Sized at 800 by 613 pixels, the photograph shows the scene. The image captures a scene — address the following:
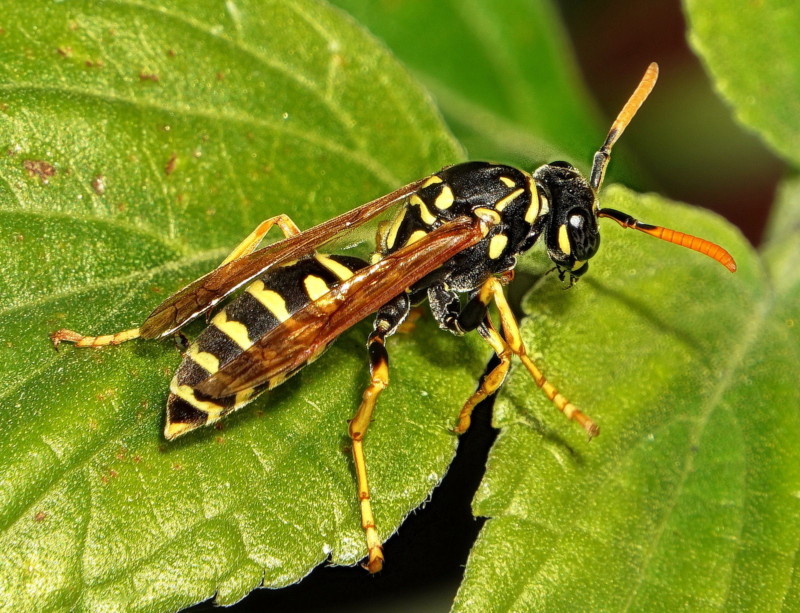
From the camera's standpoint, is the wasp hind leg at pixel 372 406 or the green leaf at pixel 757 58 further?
the green leaf at pixel 757 58

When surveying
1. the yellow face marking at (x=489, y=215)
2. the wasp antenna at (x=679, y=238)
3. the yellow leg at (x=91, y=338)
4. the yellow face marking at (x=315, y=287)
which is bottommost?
the yellow leg at (x=91, y=338)

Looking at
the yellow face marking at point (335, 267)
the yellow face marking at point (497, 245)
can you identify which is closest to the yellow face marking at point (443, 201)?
the yellow face marking at point (497, 245)

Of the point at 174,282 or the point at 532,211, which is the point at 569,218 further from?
the point at 174,282

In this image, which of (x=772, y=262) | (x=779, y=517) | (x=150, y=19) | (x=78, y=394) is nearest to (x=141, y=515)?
(x=78, y=394)

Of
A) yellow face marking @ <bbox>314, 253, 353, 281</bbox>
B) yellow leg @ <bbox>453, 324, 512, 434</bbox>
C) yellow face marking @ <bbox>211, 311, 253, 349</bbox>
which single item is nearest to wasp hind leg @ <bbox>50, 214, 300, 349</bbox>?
yellow face marking @ <bbox>314, 253, 353, 281</bbox>

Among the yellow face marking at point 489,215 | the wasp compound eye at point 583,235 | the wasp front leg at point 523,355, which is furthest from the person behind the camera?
the yellow face marking at point 489,215

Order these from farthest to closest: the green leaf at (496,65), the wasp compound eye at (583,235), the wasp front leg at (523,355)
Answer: the green leaf at (496,65) → the wasp compound eye at (583,235) → the wasp front leg at (523,355)

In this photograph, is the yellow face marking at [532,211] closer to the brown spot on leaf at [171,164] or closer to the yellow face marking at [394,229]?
the yellow face marking at [394,229]
